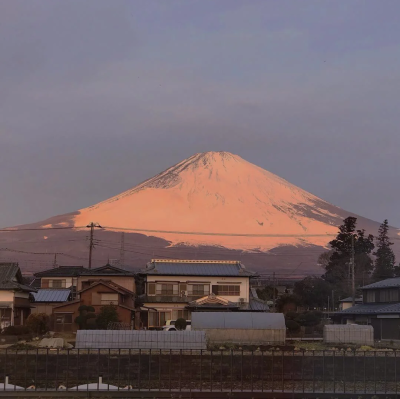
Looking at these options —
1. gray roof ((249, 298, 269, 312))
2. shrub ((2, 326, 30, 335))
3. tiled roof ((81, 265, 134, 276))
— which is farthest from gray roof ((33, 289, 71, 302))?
gray roof ((249, 298, 269, 312))

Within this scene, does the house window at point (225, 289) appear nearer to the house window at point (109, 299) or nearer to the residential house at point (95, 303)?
the residential house at point (95, 303)

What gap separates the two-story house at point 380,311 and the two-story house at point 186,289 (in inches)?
230

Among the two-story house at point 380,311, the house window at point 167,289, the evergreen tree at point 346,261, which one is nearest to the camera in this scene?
the two-story house at point 380,311

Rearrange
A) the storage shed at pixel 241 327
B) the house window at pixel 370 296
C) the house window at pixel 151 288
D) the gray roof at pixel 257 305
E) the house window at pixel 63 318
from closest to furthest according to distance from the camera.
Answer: the storage shed at pixel 241 327 → the house window at pixel 63 318 → the gray roof at pixel 257 305 → the house window at pixel 370 296 → the house window at pixel 151 288

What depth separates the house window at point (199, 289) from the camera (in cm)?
4803

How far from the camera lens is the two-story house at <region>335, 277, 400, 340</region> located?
39656 millimetres

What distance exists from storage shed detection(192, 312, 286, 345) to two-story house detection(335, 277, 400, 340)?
9.03 meters

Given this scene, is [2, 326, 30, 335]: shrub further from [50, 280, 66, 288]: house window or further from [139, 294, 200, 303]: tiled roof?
[50, 280, 66, 288]: house window

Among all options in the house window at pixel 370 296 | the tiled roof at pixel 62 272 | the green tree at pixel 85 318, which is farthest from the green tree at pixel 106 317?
the house window at pixel 370 296

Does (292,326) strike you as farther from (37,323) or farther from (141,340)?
(141,340)

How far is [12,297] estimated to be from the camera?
4122 centimetres

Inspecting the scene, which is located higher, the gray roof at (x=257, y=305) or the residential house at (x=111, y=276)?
Answer: the residential house at (x=111, y=276)

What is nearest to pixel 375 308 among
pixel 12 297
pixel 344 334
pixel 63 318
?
pixel 344 334

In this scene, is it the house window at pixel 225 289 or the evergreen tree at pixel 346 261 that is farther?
the evergreen tree at pixel 346 261
